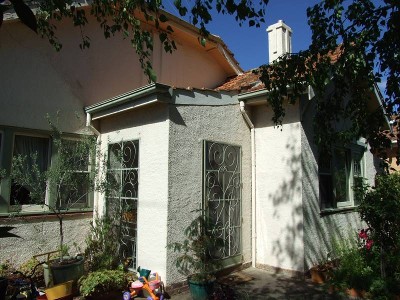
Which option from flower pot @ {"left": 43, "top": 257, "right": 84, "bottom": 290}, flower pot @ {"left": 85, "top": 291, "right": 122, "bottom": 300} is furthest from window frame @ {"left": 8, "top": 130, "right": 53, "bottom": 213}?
flower pot @ {"left": 85, "top": 291, "right": 122, "bottom": 300}

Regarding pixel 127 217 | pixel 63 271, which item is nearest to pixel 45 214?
pixel 63 271

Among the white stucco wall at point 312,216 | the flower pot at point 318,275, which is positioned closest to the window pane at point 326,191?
the white stucco wall at point 312,216

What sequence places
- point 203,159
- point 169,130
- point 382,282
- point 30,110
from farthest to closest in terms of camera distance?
point 30,110 < point 203,159 < point 169,130 < point 382,282

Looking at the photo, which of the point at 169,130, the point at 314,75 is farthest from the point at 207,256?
the point at 314,75

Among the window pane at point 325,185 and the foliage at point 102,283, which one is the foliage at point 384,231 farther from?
the foliage at point 102,283

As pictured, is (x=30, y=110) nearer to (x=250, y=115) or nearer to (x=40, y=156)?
(x=40, y=156)

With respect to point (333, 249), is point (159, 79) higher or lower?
higher

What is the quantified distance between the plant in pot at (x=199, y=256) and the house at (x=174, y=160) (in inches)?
6.9

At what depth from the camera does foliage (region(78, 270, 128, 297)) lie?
4945 millimetres

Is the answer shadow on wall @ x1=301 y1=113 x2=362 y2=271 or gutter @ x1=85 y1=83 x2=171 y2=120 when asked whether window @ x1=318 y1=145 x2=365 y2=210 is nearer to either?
shadow on wall @ x1=301 y1=113 x2=362 y2=271

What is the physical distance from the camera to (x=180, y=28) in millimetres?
9094

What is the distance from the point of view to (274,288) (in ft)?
18.3

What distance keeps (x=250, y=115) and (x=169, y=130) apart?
2.35 metres

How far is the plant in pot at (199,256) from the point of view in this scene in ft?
16.2
